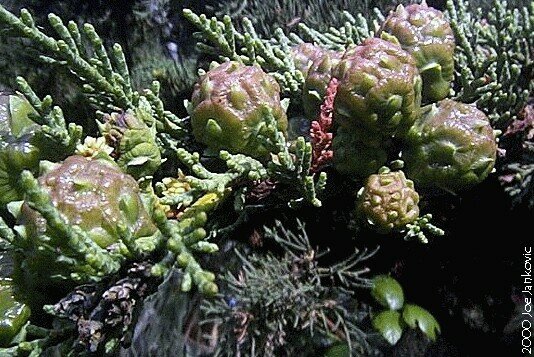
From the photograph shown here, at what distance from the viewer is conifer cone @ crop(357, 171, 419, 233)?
3.19ft

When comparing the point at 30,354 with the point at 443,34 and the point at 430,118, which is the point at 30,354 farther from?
the point at 443,34

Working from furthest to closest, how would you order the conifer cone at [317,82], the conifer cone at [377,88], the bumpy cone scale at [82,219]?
the conifer cone at [317,82]
the conifer cone at [377,88]
the bumpy cone scale at [82,219]

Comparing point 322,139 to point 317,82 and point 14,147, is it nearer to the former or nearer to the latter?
point 317,82

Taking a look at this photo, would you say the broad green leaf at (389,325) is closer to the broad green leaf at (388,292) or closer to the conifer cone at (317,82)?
the broad green leaf at (388,292)

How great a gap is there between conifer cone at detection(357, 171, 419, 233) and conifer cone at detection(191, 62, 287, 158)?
0.17m

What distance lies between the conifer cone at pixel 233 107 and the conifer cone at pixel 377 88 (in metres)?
0.11

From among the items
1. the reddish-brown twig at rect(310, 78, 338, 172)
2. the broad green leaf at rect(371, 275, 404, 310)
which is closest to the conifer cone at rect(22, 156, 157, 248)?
the reddish-brown twig at rect(310, 78, 338, 172)

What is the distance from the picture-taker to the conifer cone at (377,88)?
915 millimetres

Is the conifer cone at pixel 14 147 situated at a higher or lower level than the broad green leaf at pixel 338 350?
higher

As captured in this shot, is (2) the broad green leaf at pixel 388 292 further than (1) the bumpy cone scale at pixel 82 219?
Yes

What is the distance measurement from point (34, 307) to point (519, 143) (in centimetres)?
90

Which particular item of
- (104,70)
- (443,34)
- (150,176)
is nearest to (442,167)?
(443,34)

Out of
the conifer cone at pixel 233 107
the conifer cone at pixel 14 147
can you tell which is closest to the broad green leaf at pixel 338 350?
the conifer cone at pixel 233 107

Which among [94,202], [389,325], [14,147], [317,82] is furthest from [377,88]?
[389,325]
